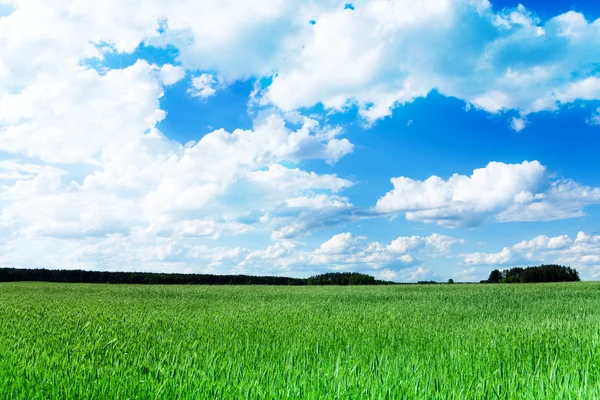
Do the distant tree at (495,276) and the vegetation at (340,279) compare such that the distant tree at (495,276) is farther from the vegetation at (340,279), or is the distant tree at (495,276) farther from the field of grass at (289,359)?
the field of grass at (289,359)

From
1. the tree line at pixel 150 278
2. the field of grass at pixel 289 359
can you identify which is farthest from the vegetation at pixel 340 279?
the field of grass at pixel 289 359

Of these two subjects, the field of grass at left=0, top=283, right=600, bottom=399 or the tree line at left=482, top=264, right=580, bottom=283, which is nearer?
the field of grass at left=0, top=283, right=600, bottom=399

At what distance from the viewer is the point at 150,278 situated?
206 feet

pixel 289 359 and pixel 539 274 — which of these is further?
pixel 539 274

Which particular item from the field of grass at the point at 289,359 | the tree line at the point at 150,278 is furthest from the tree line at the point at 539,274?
the field of grass at the point at 289,359

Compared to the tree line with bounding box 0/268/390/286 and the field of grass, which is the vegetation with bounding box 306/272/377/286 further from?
the field of grass

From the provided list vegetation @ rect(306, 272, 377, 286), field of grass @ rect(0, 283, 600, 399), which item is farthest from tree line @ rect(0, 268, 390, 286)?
field of grass @ rect(0, 283, 600, 399)

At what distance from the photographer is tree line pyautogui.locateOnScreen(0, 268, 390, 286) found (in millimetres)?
60812

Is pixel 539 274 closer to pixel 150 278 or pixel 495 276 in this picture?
pixel 495 276

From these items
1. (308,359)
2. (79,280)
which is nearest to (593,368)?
(308,359)

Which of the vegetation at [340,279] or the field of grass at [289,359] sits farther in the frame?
the vegetation at [340,279]

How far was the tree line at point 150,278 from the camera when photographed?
6081 centimetres

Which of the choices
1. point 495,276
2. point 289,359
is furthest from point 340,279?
point 289,359

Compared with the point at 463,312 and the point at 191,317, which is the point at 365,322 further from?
the point at 463,312
